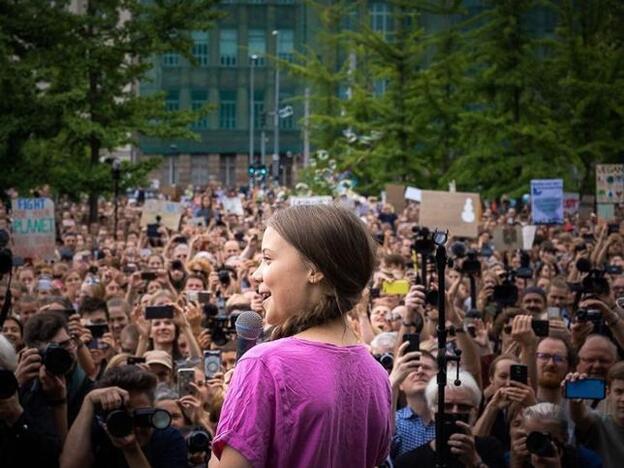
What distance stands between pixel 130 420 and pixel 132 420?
0.18ft

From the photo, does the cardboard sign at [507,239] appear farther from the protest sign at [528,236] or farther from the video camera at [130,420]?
the video camera at [130,420]

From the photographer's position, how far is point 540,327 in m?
9.76

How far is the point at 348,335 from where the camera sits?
4.06 metres

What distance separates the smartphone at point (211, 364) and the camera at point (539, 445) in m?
2.48

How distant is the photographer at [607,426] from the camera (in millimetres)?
7926

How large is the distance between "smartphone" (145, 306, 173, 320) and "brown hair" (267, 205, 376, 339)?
21.6 ft

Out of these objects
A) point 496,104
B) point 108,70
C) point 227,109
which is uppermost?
point 227,109

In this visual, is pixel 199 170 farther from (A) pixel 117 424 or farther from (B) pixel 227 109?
(A) pixel 117 424

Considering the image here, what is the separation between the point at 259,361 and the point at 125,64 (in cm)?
3358

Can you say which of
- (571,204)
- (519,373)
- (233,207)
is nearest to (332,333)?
(519,373)

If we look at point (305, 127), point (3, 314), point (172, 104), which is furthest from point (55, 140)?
point (172, 104)

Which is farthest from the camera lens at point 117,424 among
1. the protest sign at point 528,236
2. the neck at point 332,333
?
the protest sign at point 528,236

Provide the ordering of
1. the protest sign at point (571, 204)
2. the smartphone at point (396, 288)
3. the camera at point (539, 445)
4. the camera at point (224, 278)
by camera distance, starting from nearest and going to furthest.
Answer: the camera at point (539, 445) < the smartphone at point (396, 288) < the camera at point (224, 278) < the protest sign at point (571, 204)

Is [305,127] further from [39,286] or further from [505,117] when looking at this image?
→ [39,286]
